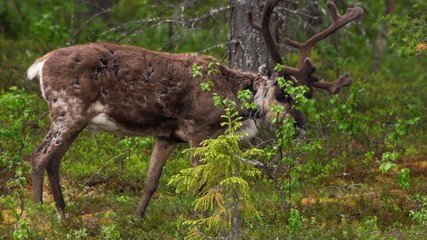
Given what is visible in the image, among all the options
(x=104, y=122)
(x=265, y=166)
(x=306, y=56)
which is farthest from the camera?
(x=306, y=56)

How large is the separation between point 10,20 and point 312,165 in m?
9.17

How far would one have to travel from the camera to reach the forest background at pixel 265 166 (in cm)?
865

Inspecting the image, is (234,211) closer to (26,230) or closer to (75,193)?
(26,230)

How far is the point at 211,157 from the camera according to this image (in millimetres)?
6934

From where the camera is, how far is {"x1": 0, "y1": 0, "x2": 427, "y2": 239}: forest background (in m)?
8.65

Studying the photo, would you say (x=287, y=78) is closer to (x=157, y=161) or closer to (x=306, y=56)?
(x=306, y=56)

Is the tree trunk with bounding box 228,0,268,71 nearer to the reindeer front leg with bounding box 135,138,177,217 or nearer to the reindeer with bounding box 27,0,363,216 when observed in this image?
the reindeer with bounding box 27,0,363,216

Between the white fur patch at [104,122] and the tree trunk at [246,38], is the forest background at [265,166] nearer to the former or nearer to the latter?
the tree trunk at [246,38]

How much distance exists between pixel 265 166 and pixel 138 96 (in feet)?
5.72

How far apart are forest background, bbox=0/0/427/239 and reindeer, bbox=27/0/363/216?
44 centimetres

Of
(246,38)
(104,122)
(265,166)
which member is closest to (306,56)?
(246,38)

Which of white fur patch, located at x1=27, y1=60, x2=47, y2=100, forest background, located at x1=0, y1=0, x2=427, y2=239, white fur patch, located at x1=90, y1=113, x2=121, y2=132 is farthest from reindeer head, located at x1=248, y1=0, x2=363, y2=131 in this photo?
white fur patch, located at x1=27, y1=60, x2=47, y2=100

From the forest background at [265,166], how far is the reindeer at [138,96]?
1.45 feet

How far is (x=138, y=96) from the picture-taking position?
9.59m
